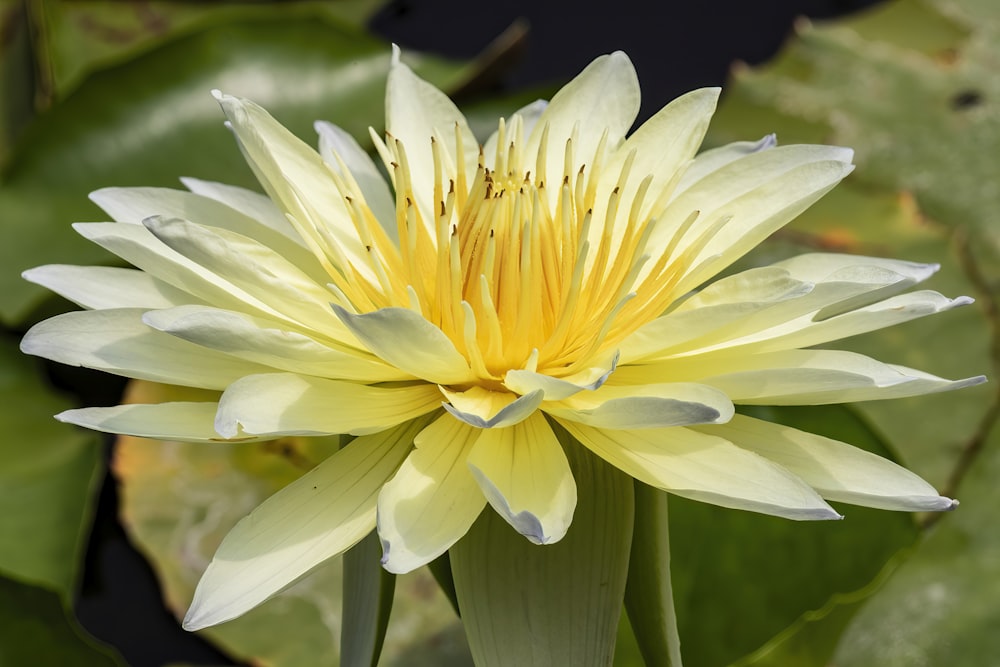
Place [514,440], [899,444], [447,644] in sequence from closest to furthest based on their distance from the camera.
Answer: [514,440], [447,644], [899,444]

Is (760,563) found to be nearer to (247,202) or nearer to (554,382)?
(554,382)

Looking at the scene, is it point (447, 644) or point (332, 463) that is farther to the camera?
point (447, 644)

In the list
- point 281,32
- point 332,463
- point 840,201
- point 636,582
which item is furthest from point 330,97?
point 636,582

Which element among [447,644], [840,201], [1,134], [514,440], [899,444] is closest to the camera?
[514,440]

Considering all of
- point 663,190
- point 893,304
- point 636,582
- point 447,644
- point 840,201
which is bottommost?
point 447,644

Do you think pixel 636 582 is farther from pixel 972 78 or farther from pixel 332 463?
pixel 972 78

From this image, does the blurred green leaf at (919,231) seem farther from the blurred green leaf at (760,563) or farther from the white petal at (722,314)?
the white petal at (722,314)

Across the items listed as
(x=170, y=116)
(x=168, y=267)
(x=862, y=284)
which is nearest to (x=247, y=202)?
(x=168, y=267)
